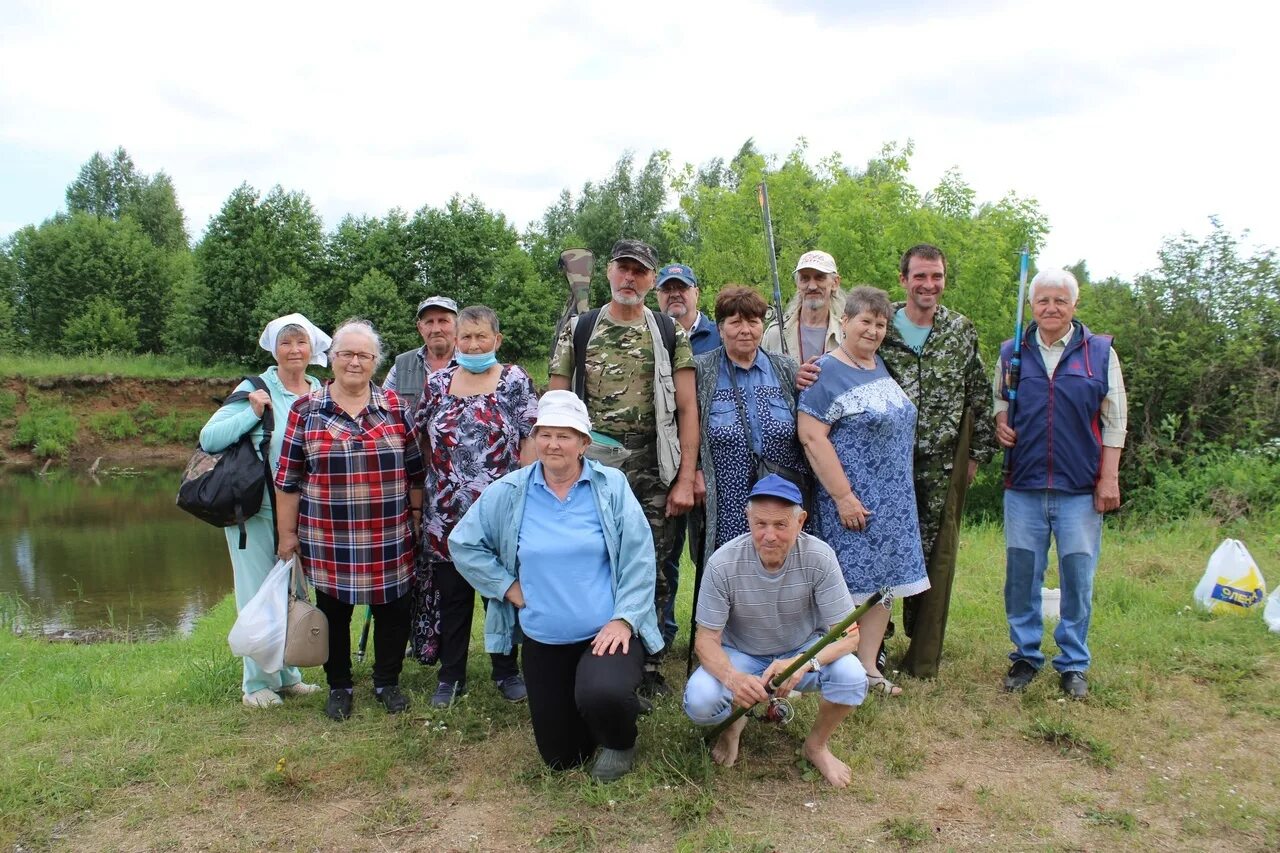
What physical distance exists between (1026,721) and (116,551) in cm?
1476

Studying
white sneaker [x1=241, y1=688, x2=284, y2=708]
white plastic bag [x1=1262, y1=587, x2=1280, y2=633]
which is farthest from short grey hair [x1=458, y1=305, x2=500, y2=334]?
white plastic bag [x1=1262, y1=587, x2=1280, y2=633]

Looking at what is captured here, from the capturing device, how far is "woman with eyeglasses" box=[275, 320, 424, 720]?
13.4ft

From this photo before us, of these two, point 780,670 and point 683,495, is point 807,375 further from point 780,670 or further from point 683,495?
point 780,670

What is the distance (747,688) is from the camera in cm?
329

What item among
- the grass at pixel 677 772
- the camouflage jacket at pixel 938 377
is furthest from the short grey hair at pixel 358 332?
the camouflage jacket at pixel 938 377

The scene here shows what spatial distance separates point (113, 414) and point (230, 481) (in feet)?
89.5

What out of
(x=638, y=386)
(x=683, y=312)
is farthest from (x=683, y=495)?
(x=683, y=312)

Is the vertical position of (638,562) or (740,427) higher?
(740,427)

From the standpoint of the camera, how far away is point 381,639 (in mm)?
4363

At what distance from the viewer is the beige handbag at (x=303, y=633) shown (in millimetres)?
4055

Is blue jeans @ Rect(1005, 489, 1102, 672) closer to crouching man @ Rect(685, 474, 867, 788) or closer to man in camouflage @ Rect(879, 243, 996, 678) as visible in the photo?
man in camouflage @ Rect(879, 243, 996, 678)

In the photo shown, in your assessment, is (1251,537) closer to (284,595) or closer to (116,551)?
(284,595)

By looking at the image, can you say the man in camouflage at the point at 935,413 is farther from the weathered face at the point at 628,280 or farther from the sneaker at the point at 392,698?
the sneaker at the point at 392,698

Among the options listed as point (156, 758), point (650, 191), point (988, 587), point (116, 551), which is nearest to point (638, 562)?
point (156, 758)
